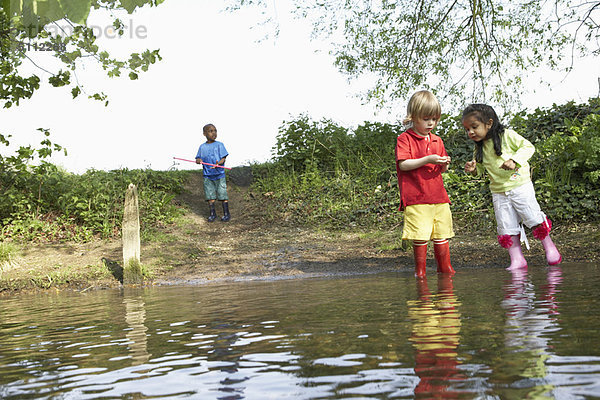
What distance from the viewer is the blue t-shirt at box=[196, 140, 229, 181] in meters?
14.0

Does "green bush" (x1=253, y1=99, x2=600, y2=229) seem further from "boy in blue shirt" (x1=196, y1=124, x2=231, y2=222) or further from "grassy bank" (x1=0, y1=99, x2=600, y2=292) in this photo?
"boy in blue shirt" (x1=196, y1=124, x2=231, y2=222)

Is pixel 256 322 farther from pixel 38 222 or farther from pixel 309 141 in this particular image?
pixel 309 141

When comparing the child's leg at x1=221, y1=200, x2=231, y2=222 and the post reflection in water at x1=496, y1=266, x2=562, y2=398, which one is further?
the child's leg at x1=221, y1=200, x2=231, y2=222

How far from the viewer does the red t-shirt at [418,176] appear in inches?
239

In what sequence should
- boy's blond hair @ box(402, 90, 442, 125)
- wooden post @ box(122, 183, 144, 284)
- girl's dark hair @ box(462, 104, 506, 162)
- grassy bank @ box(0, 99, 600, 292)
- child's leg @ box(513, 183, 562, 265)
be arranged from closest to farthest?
boy's blond hair @ box(402, 90, 442, 125) < girl's dark hair @ box(462, 104, 506, 162) < child's leg @ box(513, 183, 562, 265) < wooden post @ box(122, 183, 144, 284) < grassy bank @ box(0, 99, 600, 292)

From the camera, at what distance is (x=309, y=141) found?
16.1 meters

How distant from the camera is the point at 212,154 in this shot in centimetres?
1398

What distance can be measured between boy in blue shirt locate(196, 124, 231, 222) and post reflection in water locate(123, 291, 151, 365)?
325 inches

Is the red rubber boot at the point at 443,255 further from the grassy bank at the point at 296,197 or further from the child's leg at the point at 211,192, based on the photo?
the child's leg at the point at 211,192

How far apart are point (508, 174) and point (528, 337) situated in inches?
174

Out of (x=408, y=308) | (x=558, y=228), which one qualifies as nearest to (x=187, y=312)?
(x=408, y=308)

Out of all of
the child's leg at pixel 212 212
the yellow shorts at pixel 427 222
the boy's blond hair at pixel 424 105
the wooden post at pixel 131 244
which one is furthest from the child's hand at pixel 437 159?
the child's leg at pixel 212 212

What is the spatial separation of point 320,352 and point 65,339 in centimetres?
186

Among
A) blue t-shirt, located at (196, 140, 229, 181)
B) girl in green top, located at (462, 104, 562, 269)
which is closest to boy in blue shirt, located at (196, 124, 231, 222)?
blue t-shirt, located at (196, 140, 229, 181)
